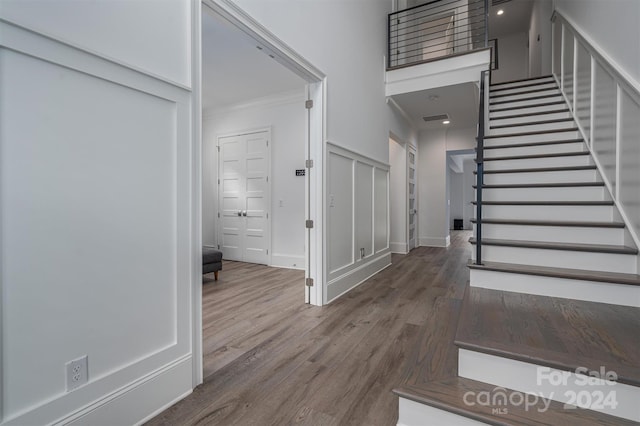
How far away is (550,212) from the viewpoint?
262cm

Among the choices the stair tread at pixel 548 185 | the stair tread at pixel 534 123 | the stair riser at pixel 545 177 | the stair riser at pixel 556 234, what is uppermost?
the stair tread at pixel 534 123

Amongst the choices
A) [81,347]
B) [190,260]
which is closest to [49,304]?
[81,347]

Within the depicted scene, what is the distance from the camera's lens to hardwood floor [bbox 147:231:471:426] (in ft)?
5.13

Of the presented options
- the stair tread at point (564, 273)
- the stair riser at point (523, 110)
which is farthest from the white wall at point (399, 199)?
the stair tread at point (564, 273)

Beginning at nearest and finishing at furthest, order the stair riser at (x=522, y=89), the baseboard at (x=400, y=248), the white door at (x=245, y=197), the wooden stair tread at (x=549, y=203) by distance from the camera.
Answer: the wooden stair tread at (x=549, y=203), the stair riser at (x=522, y=89), the white door at (x=245, y=197), the baseboard at (x=400, y=248)

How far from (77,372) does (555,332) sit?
2.23 m

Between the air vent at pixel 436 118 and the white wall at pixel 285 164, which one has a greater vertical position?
the air vent at pixel 436 118

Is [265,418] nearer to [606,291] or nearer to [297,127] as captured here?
[606,291]

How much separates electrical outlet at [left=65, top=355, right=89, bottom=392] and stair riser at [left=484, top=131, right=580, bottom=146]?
4257mm

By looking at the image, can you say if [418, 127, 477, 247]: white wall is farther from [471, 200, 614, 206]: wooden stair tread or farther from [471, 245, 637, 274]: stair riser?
[471, 245, 637, 274]: stair riser

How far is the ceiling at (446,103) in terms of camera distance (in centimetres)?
482

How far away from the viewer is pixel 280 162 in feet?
17.4

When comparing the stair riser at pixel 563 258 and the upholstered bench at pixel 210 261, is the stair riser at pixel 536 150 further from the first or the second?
the upholstered bench at pixel 210 261

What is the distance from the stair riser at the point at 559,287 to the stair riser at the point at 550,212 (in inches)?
32.0
